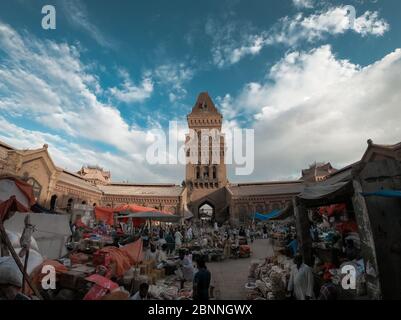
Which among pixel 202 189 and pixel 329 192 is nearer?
pixel 329 192

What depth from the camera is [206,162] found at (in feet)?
128

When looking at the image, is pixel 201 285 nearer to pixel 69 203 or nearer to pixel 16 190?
pixel 16 190

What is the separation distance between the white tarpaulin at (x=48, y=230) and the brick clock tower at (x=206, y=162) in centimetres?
2826

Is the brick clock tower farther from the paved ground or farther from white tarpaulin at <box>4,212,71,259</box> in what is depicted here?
white tarpaulin at <box>4,212,71,259</box>

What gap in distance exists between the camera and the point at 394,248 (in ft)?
16.1

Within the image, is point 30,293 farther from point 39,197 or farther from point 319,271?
point 39,197

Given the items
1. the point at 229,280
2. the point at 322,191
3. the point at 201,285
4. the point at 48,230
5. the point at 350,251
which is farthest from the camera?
the point at 48,230

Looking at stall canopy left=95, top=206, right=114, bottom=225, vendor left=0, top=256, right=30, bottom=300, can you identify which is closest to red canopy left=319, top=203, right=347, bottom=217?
vendor left=0, top=256, right=30, bottom=300

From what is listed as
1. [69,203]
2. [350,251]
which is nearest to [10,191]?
[350,251]

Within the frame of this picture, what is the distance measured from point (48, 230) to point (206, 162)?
31.3 metres

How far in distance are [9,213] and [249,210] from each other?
102ft

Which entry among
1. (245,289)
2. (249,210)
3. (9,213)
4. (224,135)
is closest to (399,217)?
(245,289)

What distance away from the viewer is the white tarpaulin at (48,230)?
7828 millimetres
